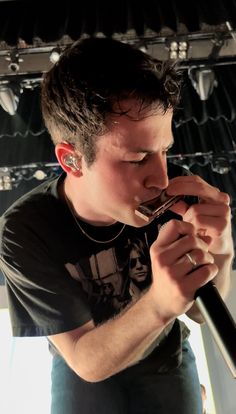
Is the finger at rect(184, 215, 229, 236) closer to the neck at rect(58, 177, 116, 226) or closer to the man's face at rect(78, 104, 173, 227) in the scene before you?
the man's face at rect(78, 104, 173, 227)

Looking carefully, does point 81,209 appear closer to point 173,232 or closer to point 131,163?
point 131,163

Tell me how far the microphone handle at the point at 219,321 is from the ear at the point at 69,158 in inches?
13.5

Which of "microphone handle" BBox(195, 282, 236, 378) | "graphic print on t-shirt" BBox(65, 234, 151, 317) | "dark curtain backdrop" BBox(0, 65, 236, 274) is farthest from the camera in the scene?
"dark curtain backdrop" BBox(0, 65, 236, 274)

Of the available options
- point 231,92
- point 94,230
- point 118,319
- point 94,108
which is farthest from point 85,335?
point 231,92

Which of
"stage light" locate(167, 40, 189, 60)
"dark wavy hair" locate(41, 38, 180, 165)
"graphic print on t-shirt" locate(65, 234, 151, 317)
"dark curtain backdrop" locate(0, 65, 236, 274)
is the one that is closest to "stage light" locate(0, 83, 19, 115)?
"dark curtain backdrop" locate(0, 65, 236, 274)

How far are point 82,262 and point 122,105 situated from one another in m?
0.33

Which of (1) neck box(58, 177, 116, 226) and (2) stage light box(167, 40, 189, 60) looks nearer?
(1) neck box(58, 177, 116, 226)

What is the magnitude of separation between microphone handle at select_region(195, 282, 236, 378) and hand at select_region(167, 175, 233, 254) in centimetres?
12

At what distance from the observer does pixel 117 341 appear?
0.63m

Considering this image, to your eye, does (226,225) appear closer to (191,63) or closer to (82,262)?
(82,262)

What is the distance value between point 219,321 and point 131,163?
289mm

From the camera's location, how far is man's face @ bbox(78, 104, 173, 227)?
2.08 feet

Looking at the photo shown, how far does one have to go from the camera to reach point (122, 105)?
0.65 metres

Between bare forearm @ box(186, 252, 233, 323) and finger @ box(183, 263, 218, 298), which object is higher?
finger @ box(183, 263, 218, 298)
